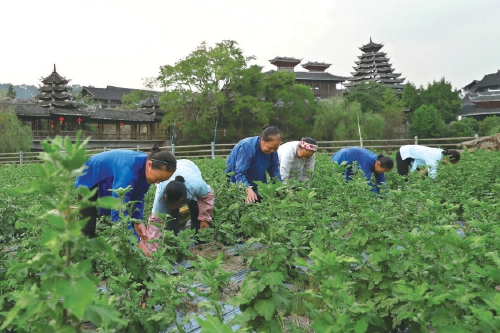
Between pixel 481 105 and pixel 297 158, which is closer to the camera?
pixel 297 158

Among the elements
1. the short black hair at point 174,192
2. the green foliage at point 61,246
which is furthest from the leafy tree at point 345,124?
the green foliage at point 61,246

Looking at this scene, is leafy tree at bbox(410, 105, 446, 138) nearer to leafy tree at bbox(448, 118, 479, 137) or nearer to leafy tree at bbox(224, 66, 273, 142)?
leafy tree at bbox(448, 118, 479, 137)

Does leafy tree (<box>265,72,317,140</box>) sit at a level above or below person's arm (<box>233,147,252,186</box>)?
above

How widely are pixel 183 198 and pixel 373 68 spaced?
167 feet

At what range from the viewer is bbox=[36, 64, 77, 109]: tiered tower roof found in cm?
3378

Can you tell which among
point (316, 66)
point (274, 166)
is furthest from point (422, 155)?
point (316, 66)

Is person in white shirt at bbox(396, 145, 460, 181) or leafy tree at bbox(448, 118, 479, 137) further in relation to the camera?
leafy tree at bbox(448, 118, 479, 137)

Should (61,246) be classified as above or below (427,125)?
below

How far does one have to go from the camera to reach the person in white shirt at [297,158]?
5523 millimetres

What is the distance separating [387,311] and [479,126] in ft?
117

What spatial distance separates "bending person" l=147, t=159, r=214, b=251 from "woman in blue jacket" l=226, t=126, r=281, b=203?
459mm

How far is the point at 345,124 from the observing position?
30.2 m

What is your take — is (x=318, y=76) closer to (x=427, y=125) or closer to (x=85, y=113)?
(x=427, y=125)

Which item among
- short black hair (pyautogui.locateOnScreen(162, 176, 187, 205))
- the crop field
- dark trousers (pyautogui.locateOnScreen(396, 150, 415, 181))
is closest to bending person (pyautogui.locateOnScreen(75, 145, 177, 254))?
short black hair (pyautogui.locateOnScreen(162, 176, 187, 205))
